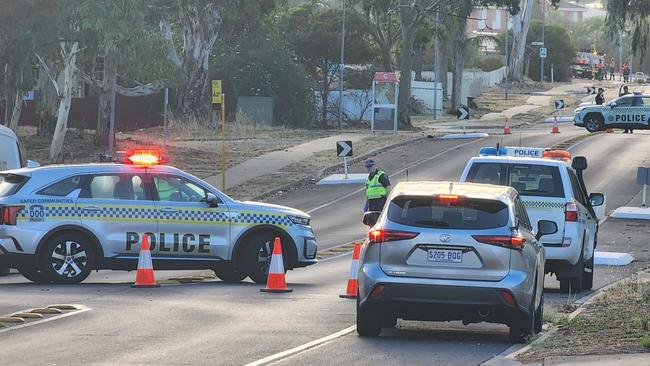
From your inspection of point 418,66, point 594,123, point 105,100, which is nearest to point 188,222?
point 105,100

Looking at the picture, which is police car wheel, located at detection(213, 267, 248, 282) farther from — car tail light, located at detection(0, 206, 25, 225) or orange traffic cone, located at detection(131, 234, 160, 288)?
car tail light, located at detection(0, 206, 25, 225)

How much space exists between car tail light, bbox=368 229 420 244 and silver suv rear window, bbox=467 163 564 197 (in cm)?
564

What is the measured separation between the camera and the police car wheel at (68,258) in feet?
59.6

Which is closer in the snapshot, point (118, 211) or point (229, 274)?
point (118, 211)

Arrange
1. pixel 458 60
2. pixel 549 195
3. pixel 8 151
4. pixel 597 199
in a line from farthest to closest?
pixel 458 60 < pixel 8 151 < pixel 597 199 < pixel 549 195

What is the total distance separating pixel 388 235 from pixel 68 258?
7.20 meters

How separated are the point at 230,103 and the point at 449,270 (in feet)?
167

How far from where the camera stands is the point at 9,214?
18031 millimetres

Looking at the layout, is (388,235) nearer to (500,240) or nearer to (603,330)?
(500,240)

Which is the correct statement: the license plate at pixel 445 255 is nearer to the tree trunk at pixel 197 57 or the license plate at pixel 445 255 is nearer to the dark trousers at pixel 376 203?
the dark trousers at pixel 376 203

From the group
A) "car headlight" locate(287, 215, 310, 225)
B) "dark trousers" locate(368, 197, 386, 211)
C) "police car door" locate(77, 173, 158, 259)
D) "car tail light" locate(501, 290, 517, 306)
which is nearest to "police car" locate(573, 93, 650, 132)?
"dark trousers" locate(368, 197, 386, 211)

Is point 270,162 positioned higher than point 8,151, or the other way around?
point 8,151

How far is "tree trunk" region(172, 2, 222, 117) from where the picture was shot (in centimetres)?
5338

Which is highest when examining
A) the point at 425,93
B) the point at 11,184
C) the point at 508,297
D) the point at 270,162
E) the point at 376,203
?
the point at 425,93
